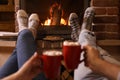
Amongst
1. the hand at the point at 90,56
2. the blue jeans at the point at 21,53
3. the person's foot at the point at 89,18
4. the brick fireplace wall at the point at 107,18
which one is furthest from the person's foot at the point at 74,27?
the hand at the point at 90,56

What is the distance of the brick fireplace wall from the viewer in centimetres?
226

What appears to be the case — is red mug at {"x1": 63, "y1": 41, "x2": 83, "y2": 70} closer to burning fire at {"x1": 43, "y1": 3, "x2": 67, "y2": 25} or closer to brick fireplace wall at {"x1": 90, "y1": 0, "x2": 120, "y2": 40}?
brick fireplace wall at {"x1": 90, "y1": 0, "x2": 120, "y2": 40}

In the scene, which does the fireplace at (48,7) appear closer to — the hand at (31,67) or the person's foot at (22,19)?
the person's foot at (22,19)

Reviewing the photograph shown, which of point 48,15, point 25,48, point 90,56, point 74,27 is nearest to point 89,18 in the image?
point 74,27

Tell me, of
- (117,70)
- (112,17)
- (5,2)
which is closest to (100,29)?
(112,17)

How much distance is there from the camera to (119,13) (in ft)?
7.59

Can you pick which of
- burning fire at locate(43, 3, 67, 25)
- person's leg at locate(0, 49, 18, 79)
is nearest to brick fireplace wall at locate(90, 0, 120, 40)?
burning fire at locate(43, 3, 67, 25)

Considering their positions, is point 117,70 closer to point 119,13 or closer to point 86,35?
point 86,35

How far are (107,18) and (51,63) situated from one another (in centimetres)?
156

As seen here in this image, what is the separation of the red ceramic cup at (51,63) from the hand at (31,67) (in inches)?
0.9

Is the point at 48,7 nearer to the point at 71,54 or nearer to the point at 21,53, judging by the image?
the point at 21,53

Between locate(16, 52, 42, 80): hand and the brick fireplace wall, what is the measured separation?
1503 mm

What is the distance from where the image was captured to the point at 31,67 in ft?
2.76

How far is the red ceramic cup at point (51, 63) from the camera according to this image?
0.81 m
